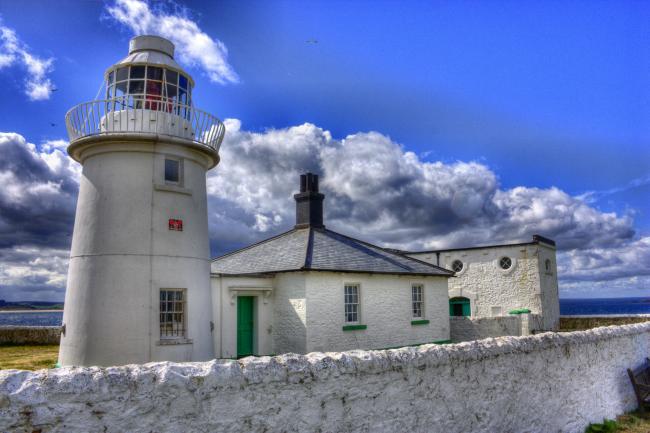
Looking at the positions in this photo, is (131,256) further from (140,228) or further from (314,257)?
(314,257)

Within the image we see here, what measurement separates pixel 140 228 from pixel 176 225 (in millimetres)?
789

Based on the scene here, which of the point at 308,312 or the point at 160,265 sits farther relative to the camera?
the point at 308,312

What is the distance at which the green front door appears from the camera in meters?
15.8

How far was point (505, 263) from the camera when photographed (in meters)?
26.0

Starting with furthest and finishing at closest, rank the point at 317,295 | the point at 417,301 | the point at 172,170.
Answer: the point at 417,301 → the point at 317,295 → the point at 172,170

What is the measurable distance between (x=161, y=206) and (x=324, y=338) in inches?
273

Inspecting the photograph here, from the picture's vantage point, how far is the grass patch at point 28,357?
43.7ft

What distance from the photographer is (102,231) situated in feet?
37.2

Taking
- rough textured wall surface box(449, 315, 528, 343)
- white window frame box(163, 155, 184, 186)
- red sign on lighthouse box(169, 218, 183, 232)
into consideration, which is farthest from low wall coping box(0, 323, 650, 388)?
rough textured wall surface box(449, 315, 528, 343)

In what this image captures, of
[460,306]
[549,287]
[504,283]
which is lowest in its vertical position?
[460,306]

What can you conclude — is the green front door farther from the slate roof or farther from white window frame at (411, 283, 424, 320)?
white window frame at (411, 283, 424, 320)

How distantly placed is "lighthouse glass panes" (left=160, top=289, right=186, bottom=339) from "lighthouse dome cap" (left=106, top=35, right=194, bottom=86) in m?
5.35

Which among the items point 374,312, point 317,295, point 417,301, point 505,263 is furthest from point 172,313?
point 505,263

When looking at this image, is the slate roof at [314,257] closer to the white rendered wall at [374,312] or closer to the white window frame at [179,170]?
the white rendered wall at [374,312]
